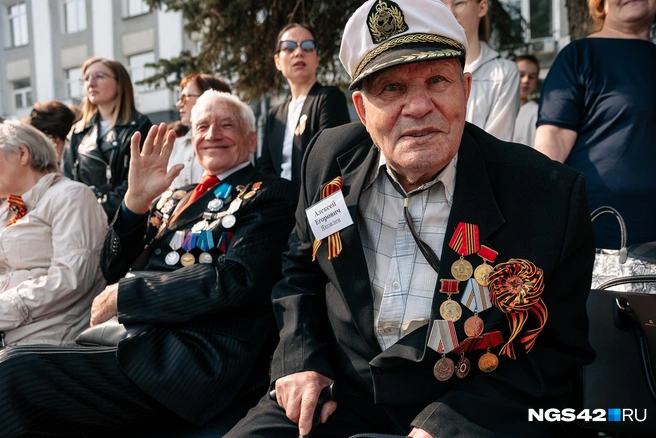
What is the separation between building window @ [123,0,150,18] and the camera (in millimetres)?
22344

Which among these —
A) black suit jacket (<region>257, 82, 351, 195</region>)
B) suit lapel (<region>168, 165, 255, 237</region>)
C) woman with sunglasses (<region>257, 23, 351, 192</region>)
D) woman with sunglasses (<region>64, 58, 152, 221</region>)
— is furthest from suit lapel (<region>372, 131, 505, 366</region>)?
woman with sunglasses (<region>64, 58, 152, 221</region>)

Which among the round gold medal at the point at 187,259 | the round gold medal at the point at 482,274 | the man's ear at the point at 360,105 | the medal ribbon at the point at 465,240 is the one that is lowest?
the round gold medal at the point at 187,259

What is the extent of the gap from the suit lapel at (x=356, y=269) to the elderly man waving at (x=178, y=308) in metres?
0.88

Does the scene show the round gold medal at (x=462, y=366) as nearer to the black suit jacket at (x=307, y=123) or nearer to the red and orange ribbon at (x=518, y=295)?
the red and orange ribbon at (x=518, y=295)

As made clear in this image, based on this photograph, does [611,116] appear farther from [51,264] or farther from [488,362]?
[51,264]

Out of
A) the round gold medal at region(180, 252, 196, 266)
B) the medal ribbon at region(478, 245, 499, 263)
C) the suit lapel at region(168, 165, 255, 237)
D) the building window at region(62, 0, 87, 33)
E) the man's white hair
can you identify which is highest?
the building window at region(62, 0, 87, 33)

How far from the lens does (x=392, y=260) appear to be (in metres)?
2.04

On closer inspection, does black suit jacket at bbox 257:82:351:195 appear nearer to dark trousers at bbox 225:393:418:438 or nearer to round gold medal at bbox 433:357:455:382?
dark trousers at bbox 225:393:418:438

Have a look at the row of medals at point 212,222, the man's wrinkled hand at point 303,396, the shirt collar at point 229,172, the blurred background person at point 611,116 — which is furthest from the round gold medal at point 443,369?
the shirt collar at point 229,172

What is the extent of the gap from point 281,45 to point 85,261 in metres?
2.20

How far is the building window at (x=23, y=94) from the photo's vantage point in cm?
2634

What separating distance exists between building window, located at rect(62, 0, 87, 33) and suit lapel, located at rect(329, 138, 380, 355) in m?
24.5

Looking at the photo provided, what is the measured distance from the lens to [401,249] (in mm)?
2041

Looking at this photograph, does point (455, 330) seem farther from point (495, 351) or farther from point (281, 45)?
point (281, 45)
